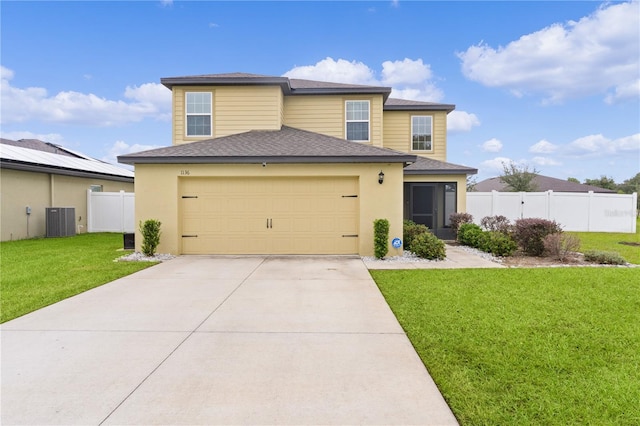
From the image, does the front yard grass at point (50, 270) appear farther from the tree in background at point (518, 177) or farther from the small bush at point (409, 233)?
the tree in background at point (518, 177)

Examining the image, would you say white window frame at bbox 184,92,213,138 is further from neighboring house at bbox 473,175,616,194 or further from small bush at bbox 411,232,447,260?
neighboring house at bbox 473,175,616,194

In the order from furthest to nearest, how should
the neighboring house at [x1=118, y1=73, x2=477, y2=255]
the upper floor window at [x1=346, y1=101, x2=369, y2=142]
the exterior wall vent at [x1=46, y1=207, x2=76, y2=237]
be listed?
1. the exterior wall vent at [x1=46, y1=207, x2=76, y2=237]
2. the upper floor window at [x1=346, y1=101, x2=369, y2=142]
3. the neighboring house at [x1=118, y1=73, x2=477, y2=255]

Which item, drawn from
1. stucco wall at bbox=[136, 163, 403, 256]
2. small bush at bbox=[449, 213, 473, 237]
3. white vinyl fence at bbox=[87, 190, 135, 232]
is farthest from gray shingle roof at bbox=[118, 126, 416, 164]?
white vinyl fence at bbox=[87, 190, 135, 232]

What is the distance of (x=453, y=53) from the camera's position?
18531 millimetres

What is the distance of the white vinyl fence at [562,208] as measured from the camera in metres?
17.6

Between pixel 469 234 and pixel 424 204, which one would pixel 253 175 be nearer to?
pixel 424 204

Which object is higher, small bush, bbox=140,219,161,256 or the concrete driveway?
small bush, bbox=140,219,161,256

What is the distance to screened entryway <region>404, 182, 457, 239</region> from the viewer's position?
1475 cm

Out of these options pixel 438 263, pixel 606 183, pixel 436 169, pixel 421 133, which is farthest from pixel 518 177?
pixel 606 183

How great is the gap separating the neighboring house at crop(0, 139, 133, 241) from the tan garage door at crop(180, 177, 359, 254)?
29.4 ft

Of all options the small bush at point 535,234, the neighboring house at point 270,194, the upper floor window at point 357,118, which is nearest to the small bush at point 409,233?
the neighboring house at point 270,194

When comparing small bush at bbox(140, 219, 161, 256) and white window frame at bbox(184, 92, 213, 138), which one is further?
white window frame at bbox(184, 92, 213, 138)


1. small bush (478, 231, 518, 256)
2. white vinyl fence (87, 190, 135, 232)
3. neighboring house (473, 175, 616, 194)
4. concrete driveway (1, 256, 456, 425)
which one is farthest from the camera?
neighboring house (473, 175, 616, 194)

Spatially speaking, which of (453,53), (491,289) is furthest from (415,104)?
(491,289)
